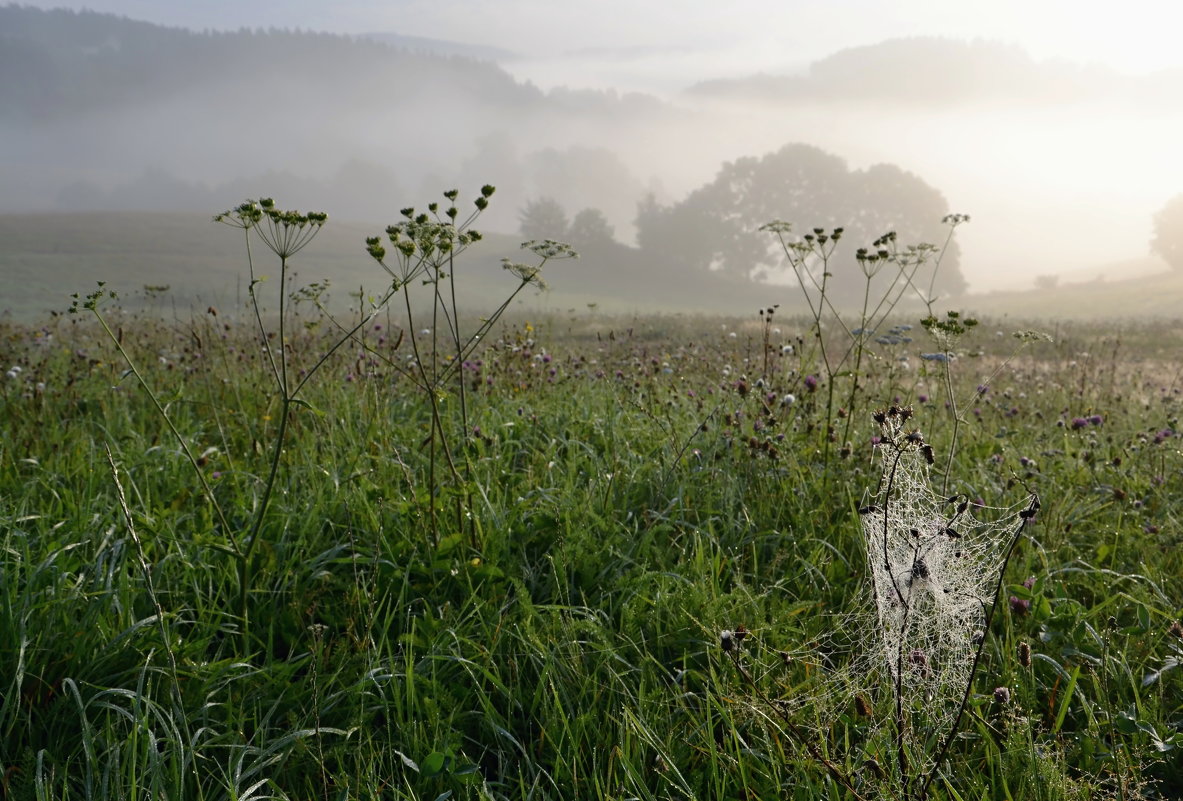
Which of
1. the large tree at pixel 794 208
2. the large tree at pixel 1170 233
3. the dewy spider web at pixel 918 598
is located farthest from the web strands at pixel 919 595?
the large tree at pixel 1170 233

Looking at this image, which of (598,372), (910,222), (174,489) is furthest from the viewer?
(910,222)

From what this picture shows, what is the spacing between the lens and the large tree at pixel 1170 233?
70.5 metres

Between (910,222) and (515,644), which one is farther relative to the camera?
(910,222)

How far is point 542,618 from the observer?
8.25ft

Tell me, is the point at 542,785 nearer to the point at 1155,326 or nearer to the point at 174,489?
the point at 174,489

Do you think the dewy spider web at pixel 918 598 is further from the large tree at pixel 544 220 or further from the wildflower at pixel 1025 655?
the large tree at pixel 544 220

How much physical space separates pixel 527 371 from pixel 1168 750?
16.2ft

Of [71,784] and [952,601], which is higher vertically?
[952,601]

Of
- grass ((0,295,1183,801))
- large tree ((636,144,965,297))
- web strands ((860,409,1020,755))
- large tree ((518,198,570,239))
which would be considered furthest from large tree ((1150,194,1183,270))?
web strands ((860,409,1020,755))

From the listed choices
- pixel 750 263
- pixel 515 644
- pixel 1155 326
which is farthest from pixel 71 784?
pixel 750 263

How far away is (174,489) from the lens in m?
3.71

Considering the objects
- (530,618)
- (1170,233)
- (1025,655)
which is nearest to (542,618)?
(530,618)

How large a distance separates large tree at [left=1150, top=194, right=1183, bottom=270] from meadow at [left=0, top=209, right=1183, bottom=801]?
8522cm

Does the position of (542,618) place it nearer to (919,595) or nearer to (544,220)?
(919,595)
